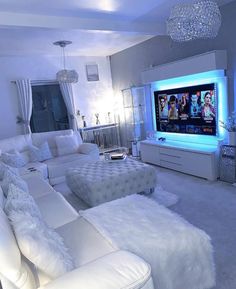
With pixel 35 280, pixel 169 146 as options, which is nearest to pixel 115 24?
pixel 169 146

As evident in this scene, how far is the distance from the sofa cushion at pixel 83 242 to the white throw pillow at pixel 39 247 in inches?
6.9

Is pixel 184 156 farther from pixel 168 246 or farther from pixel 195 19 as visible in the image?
pixel 168 246

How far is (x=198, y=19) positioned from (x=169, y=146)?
260 cm

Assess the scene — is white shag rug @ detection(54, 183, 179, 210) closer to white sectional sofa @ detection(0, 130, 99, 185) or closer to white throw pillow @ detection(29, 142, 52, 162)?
white sectional sofa @ detection(0, 130, 99, 185)

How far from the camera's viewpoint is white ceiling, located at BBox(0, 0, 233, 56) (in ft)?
10.5

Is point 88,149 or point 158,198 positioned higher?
point 88,149

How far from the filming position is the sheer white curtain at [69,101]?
242 inches

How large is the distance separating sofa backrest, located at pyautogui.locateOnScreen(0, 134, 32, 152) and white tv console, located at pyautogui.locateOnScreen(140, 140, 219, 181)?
227 cm

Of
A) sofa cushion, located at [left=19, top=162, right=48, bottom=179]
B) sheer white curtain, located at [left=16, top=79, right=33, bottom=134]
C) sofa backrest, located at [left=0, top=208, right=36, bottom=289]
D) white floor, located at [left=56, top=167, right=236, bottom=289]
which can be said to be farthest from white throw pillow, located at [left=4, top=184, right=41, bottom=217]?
sheer white curtain, located at [left=16, top=79, right=33, bottom=134]

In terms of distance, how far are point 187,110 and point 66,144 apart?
91.1 inches

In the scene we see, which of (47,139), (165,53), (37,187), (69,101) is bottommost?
(37,187)

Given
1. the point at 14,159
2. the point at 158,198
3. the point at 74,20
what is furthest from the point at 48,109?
the point at 158,198

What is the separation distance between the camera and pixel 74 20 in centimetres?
361

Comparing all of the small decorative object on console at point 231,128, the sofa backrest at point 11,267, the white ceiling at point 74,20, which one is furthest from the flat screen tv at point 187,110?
the sofa backrest at point 11,267
